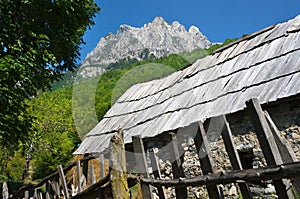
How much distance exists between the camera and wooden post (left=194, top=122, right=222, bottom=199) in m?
1.96

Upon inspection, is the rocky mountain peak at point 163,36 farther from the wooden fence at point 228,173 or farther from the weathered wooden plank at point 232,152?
the weathered wooden plank at point 232,152

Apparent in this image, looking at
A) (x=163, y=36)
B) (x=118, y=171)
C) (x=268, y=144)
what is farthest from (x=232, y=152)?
(x=163, y=36)

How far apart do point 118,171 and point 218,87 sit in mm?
3883

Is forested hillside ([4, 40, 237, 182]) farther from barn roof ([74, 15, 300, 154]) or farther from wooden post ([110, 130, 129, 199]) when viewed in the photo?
wooden post ([110, 130, 129, 199])

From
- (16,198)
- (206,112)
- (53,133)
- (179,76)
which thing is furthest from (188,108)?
(53,133)

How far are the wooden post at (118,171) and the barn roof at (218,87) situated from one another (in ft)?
9.09

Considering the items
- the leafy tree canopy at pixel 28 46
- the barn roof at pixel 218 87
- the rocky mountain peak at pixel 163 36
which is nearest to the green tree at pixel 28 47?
the leafy tree canopy at pixel 28 46

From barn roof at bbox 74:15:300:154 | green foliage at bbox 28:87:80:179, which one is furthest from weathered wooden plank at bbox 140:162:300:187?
green foliage at bbox 28:87:80:179

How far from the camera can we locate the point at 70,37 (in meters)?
8.47

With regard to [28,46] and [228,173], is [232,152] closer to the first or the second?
[228,173]

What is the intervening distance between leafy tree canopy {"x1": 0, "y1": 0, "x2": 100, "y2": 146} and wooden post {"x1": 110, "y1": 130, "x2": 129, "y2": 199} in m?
4.26

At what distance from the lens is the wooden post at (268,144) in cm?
164

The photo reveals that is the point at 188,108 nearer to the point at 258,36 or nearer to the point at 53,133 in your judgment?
the point at 258,36

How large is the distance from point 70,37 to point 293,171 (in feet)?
26.1
